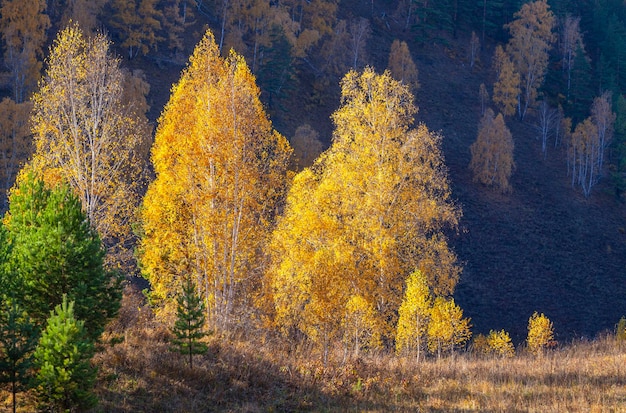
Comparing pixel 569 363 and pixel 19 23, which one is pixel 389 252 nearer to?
pixel 569 363

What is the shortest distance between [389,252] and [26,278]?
939cm

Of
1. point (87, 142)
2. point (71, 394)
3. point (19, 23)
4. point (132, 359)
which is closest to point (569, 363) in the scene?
point (132, 359)

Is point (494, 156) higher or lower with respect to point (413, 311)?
higher

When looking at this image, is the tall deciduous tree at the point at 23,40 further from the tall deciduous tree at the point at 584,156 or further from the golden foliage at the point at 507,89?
the tall deciduous tree at the point at 584,156

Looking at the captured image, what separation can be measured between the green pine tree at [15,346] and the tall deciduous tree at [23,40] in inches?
1603

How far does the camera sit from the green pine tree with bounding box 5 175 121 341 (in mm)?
9398

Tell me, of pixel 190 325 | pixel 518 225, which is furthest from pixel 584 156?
pixel 190 325

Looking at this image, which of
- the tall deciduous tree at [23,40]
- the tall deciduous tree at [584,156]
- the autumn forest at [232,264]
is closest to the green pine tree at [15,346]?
the autumn forest at [232,264]

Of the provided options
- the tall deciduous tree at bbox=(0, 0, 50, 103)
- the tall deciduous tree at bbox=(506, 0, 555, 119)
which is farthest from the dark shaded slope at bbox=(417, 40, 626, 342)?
the tall deciduous tree at bbox=(0, 0, 50, 103)

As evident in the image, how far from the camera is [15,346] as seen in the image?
27.7ft

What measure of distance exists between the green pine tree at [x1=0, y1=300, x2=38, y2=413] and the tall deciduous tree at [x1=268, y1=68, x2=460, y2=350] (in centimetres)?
669

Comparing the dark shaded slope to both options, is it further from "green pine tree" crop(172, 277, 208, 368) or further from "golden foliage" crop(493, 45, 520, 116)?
"green pine tree" crop(172, 277, 208, 368)

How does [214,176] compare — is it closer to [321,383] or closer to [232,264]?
[232,264]

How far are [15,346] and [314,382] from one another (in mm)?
5571
